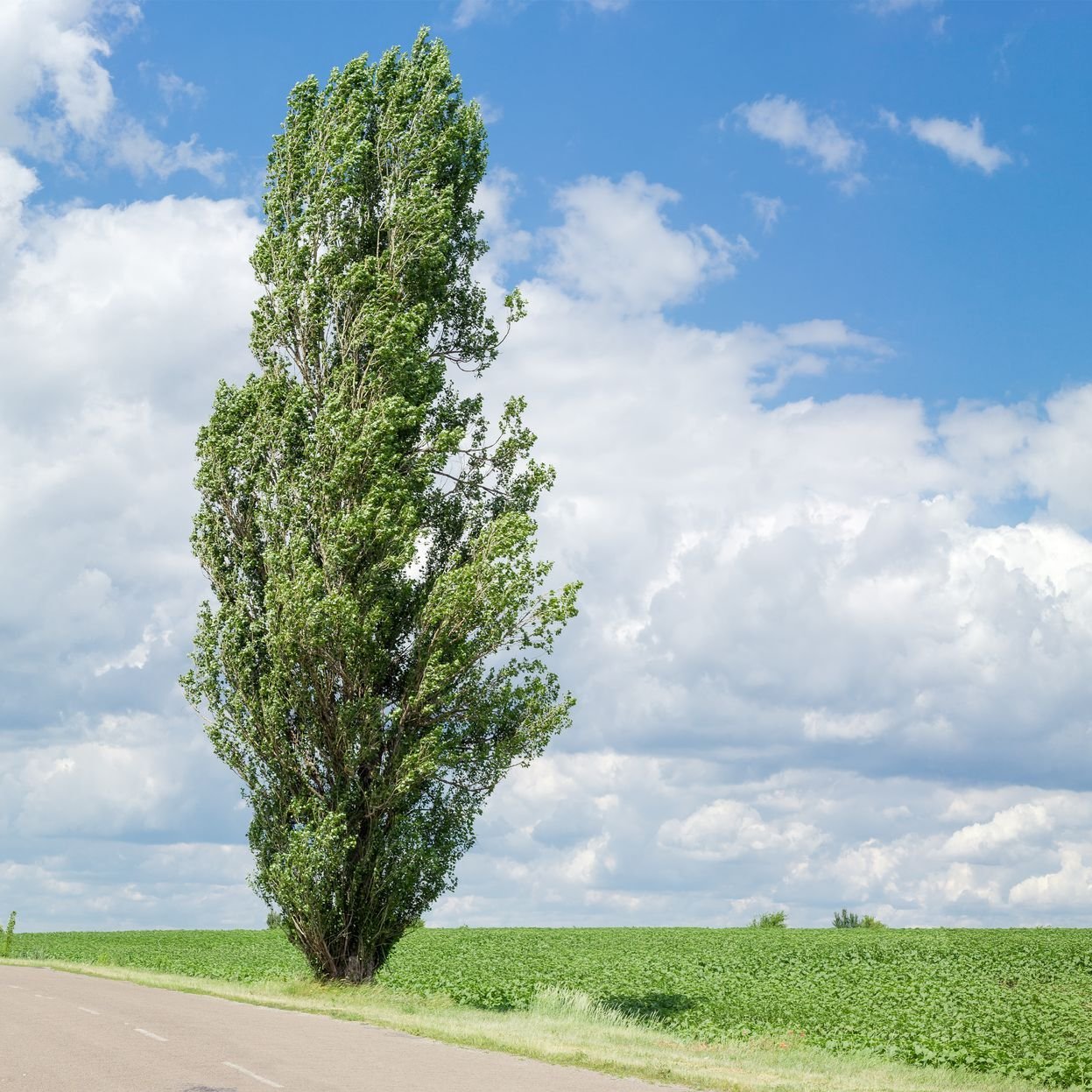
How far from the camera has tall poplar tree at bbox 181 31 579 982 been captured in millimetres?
26562

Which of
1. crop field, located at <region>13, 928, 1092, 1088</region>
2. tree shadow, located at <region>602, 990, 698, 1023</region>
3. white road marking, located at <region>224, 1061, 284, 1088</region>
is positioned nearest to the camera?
white road marking, located at <region>224, 1061, 284, 1088</region>

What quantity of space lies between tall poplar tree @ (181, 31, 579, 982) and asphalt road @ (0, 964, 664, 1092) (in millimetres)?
4834

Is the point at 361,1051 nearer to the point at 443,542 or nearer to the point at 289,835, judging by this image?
the point at 289,835

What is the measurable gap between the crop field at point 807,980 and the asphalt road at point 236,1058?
8733mm

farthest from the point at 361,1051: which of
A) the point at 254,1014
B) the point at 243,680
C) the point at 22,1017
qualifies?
the point at 243,680

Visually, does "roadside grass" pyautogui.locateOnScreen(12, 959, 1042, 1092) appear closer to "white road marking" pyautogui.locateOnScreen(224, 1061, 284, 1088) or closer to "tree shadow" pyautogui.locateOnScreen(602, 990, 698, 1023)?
"tree shadow" pyautogui.locateOnScreen(602, 990, 698, 1023)

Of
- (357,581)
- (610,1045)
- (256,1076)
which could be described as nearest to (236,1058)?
(256,1076)

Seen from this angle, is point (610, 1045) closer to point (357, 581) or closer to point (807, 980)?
point (357, 581)

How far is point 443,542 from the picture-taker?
29.2m

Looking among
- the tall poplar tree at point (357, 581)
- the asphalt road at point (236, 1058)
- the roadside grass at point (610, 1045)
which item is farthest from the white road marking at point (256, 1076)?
the tall poplar tree at point (357, 581)

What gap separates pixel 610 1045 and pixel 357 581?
1175 centimetres

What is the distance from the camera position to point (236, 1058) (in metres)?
15.1

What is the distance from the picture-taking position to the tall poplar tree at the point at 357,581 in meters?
26.6

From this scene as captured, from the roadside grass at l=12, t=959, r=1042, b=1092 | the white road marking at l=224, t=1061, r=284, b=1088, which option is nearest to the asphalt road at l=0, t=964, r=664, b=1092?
the white road marking at l=224, t=1061, r=284, b=1088
